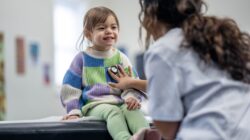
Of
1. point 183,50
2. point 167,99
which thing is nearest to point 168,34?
point 183,50

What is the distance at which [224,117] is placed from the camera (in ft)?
3.68

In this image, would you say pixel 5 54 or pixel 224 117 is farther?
pixel 5 54

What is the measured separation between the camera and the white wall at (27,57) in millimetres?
4168

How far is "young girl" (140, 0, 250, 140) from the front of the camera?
1.13 m

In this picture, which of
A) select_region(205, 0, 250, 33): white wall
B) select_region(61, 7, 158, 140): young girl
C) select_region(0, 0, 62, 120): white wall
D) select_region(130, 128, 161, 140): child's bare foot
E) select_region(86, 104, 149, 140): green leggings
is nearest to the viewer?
select_region(130, 128, 161, 140): child's bare foot

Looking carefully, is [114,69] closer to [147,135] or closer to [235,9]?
[147,135]

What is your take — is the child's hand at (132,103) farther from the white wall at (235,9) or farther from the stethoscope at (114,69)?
the white wall at (235,9)

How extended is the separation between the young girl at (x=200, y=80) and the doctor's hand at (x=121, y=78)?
16.4 inches

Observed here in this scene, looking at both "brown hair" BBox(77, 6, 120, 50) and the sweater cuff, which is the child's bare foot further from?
"brown hair" BBox(77, 6, 120, 50)

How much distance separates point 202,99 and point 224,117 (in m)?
0.08

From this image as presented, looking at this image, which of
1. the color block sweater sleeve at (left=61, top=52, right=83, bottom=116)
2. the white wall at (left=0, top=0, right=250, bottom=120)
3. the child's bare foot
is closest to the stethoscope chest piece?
the color block sweater sleeve at (left=61, top=52, right=83, bottom=116)

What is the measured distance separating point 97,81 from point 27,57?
9.79ft

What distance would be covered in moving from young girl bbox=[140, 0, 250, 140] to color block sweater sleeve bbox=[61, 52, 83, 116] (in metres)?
0.51

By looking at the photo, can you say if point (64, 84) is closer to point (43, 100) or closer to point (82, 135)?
point (82, 135)
